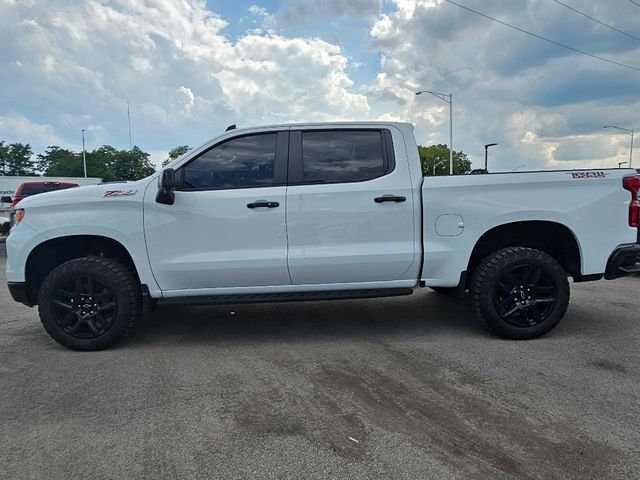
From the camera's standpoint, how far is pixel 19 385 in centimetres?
379

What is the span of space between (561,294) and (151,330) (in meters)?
4.15

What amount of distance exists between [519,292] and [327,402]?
7.47ft

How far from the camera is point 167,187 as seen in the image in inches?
167

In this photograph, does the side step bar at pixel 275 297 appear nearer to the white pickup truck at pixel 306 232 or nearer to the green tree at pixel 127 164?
the white pickup truck at pixel 306 232

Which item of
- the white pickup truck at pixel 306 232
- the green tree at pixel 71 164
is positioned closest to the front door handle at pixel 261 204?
the white pickup truck at pixel 306 232

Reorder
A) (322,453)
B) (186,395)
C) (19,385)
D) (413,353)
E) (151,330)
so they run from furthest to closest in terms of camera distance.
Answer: (151,330) < (413,353) < (19,385) < (186,395) < (322,453)

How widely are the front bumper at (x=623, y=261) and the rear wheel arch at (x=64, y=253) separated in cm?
446

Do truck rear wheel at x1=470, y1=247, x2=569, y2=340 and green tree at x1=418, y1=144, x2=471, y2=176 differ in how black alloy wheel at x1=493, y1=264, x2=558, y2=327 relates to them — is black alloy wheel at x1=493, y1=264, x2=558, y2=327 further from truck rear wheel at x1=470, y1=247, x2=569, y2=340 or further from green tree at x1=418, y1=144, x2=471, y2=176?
green tree at x1=418, y1=144, x2=471, y2=176

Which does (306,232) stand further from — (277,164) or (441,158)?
(441,158)

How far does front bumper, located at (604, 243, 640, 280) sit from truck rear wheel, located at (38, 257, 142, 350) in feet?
14.6

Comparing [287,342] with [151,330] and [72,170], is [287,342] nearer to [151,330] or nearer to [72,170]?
[151,330]

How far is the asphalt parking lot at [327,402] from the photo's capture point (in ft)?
8.68

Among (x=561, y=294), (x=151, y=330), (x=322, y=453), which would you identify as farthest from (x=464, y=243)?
(x=151, y=330)

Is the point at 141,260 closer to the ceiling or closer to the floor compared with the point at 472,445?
closer to the ceiling
